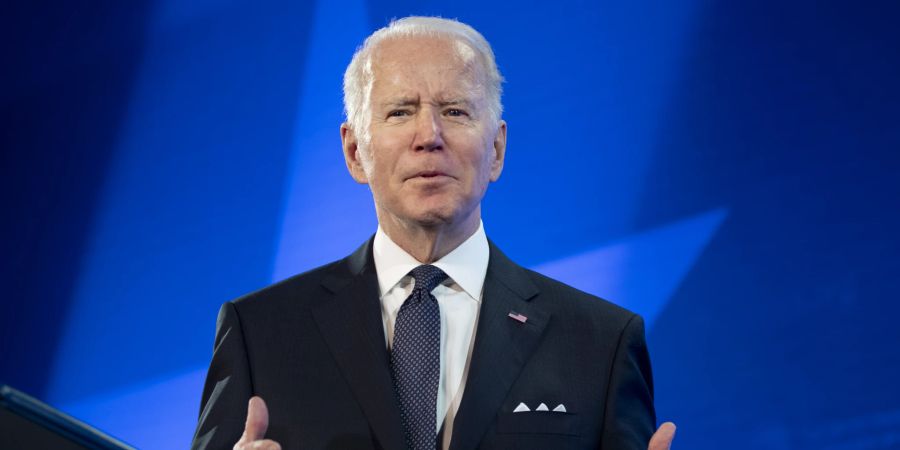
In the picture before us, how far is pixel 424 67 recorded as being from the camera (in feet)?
5.89

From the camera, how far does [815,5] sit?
112 inches

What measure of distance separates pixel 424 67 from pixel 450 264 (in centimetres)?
35

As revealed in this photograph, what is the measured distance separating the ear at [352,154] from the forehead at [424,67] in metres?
0.14

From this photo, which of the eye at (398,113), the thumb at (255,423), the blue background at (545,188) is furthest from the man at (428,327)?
the blue background at (545,188)

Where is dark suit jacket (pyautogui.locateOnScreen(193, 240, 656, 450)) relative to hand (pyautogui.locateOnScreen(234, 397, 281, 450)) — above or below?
above

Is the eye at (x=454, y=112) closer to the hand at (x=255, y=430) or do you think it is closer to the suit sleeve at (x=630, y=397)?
the suit sleeve at (x=630, y=397)

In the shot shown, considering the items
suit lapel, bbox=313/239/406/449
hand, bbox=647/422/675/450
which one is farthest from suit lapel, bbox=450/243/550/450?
hand, bbox=647/422/675/450

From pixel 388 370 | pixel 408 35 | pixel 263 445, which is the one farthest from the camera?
pixel 408 35

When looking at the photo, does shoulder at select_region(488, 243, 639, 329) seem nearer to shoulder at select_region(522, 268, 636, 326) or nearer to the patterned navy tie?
shoulder at select_region(522, 268, 636, 326)

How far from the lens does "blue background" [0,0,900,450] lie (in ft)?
8.96

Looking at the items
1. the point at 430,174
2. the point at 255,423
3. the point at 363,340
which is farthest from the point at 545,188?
the point at 255,423

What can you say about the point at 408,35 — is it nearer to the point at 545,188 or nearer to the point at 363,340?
the point at 363,340

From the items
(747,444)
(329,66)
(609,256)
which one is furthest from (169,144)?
(747,444)

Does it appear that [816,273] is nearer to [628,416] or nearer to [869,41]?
[869,41]
